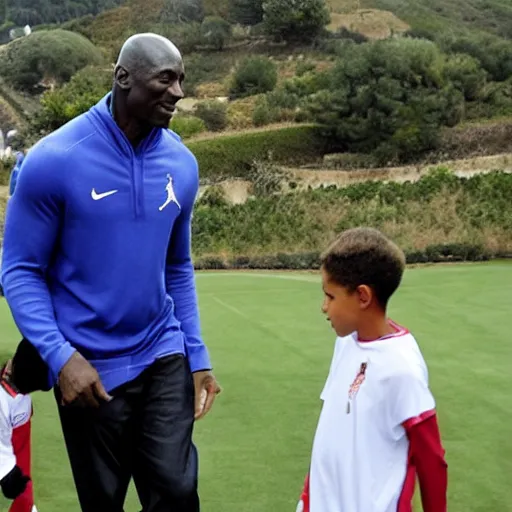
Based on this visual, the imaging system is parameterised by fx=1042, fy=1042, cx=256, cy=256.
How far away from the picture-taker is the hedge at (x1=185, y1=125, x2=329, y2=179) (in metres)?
29.7

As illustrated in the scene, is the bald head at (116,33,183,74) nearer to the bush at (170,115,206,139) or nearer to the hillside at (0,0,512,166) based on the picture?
the hillside at (0,0,512,166)

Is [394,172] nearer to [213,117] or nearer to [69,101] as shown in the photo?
[213,117]

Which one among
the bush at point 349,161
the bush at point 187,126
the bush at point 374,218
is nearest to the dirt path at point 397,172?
the bush at point 349,161

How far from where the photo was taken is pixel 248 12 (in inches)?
1959

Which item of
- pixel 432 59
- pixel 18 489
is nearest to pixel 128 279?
pixel 18 489

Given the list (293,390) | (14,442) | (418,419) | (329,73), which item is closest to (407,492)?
(418,419)

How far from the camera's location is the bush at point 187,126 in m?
32.0

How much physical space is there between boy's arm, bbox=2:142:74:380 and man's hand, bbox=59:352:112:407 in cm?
2

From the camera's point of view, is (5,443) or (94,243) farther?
(5,443)

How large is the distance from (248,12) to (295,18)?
5.18 m

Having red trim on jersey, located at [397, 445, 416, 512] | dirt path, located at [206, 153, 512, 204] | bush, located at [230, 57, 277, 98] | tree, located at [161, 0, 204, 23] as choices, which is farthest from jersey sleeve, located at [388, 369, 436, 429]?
tree, located at [161, 0, 204, 23]

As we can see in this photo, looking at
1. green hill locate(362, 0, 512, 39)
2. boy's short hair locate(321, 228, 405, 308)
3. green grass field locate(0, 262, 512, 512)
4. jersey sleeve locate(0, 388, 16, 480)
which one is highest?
boy's short hair locate(321, 228, 405, 308)

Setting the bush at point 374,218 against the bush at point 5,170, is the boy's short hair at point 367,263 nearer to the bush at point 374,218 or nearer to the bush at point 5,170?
the bush at point 374,218

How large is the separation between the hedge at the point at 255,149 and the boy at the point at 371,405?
26553 millimetres
